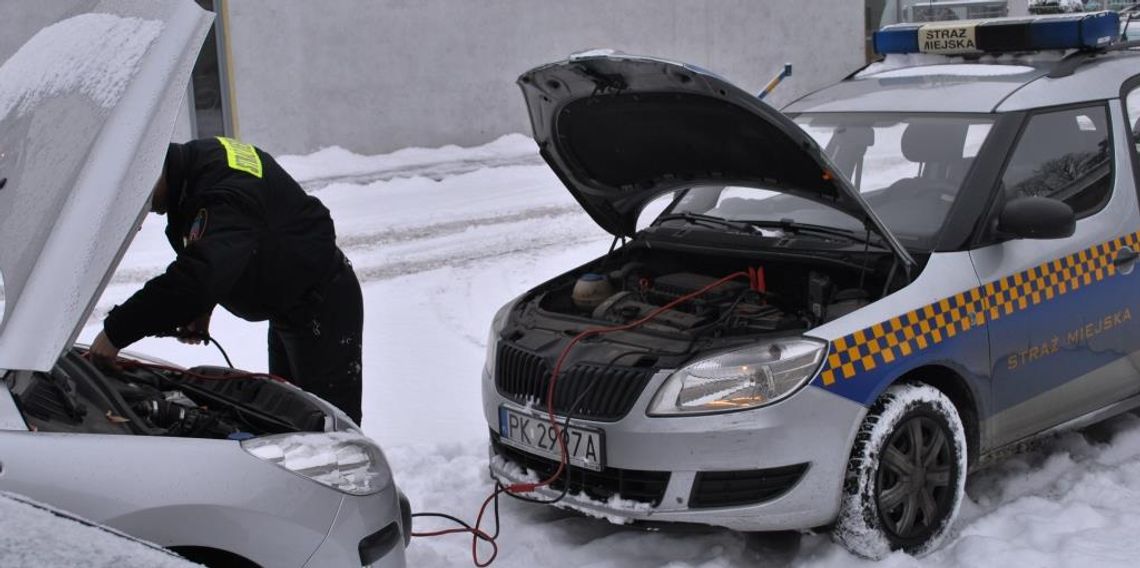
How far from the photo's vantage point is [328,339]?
4.55 meters

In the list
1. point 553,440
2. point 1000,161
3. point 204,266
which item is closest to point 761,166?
point 1000,161

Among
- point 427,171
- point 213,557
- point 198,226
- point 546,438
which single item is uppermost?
point 198,226

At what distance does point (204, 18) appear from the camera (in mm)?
3400

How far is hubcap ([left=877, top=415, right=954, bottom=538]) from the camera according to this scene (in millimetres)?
3988

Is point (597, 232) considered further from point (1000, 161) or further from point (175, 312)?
point (175, 312)

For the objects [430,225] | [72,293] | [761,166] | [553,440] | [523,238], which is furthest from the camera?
[430,225]

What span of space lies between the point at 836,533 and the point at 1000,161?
5.12ft

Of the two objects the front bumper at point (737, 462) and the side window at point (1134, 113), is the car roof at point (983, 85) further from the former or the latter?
the front bumper at point (737, 462)

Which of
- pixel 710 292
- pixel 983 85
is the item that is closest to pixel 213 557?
pixel 710 292

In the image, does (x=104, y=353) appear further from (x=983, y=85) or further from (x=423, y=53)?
(x=423, y=53)

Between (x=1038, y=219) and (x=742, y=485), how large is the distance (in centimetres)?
144

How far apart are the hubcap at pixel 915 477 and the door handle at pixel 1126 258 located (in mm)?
1176

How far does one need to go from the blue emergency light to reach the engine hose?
174 cm

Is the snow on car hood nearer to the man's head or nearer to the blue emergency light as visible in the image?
the man's head
